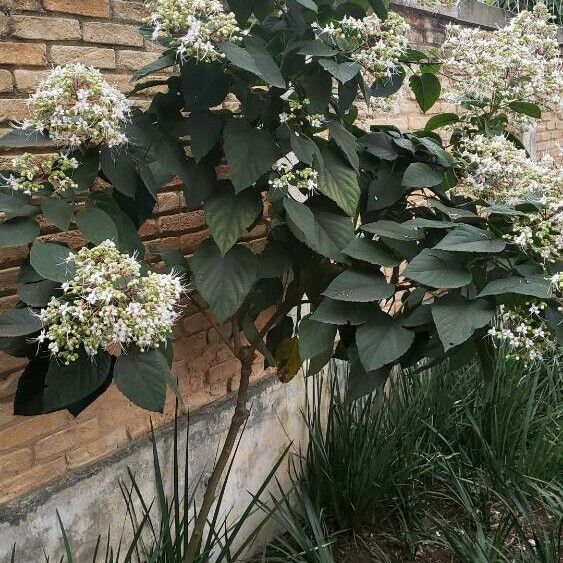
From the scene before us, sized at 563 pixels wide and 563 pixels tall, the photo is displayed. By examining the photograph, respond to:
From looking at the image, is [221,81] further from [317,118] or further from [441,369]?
[441,369]

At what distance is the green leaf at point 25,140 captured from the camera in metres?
1.73

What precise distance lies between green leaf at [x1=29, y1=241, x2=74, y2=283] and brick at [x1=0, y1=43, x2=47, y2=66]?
2.55 ft

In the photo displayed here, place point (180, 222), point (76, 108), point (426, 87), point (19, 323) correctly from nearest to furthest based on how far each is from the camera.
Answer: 1. point (19, 323)
2. point (76, 108)
3. point (426, 87)
4. point (180, 222)

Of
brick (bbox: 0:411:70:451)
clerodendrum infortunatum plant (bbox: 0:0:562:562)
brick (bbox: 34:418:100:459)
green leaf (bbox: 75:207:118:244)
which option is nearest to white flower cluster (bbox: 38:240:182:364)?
clerodendrum infortunatum plant (bbox: 0:0:562:562)

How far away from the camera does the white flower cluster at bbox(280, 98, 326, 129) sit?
2.01m

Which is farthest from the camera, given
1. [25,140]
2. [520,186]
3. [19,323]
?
[520,186]

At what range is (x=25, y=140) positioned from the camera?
1743 millimetres

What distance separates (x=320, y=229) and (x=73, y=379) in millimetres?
885

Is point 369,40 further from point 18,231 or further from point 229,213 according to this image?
point 18,231

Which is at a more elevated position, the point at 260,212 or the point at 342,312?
the point at 260,212

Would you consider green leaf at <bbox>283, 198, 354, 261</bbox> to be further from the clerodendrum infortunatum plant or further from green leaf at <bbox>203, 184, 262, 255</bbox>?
green leaf at <bbox>203, 184, 262, 255</bbox>

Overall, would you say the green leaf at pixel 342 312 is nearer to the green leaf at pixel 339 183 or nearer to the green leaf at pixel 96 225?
the green leaf at pixel 339 183

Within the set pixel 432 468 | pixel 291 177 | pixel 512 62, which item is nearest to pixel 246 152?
pixel 291 177

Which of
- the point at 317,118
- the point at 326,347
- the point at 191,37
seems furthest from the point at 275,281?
the point at 191,37
